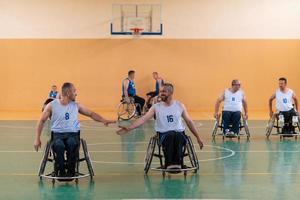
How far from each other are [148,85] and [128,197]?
46.7 ft

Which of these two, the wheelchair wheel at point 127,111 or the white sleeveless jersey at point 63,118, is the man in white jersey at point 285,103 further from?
the wheelchair wheel at point 127,111

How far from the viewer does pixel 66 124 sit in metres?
7.70

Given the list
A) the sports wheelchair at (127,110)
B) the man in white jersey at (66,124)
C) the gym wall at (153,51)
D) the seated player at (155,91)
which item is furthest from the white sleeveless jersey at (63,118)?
the gym wall at (153,51)

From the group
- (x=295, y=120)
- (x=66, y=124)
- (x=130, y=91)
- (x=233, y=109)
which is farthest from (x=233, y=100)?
(x=130, y=91)

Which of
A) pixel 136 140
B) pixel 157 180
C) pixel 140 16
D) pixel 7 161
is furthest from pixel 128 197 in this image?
pixel 140 16

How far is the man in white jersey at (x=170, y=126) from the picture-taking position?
7.97 meters

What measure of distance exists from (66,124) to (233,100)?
5.42 m

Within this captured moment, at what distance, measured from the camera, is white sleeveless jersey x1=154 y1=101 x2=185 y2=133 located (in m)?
8.12

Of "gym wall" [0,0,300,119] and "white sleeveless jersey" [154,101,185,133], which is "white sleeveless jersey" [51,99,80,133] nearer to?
"white sleeveless jersey" [154,101,185,133]

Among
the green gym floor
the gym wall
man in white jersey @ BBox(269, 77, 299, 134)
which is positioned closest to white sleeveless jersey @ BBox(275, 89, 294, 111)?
man in white jersey @ BBox(269, 77, 299, 134)

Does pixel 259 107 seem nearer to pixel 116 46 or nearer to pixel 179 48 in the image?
pixel 179 48

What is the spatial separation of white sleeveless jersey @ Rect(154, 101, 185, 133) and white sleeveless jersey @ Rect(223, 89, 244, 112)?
4.38 metres

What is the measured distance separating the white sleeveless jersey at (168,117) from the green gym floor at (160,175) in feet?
2.00

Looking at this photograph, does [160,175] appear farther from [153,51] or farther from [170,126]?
[153,51]
